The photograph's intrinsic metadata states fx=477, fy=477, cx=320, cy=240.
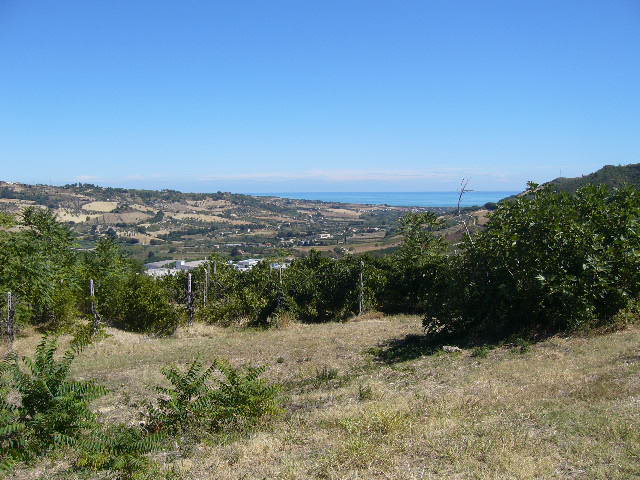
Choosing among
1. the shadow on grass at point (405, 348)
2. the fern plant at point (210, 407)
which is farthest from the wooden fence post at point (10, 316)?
the shadow on grass at point (405, 348)

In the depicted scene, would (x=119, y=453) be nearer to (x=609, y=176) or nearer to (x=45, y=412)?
(x=45, y=412)

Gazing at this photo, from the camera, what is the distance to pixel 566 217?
441 inches

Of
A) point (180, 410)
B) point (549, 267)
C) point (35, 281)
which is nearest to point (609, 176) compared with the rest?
point (549, 267)

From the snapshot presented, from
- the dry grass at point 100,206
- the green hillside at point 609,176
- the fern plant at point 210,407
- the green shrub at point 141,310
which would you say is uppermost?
the green hillside at point 609,176

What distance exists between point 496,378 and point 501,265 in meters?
4.13

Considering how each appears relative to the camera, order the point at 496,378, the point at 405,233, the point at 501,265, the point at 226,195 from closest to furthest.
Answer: the point at 496,378 → the point at 501,265 → the point at 405,233 → the point at 226,195

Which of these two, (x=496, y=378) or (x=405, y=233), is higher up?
(x=405, y=233)

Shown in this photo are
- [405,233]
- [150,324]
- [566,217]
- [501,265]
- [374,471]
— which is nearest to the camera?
[374,471]

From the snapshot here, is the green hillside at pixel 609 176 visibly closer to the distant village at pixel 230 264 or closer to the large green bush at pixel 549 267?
the distant village at pixel 230 264

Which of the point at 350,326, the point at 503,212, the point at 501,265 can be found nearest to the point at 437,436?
the point at 501,265

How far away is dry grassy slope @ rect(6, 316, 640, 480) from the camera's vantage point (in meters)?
5.14

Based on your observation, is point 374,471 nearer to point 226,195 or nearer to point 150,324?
point 150,324

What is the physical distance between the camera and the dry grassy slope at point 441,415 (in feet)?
16.9

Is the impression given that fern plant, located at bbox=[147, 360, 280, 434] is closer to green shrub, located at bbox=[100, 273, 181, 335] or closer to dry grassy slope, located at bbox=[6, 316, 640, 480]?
dry grassy slope, located at bbox=[6, 316, 640, 480]
